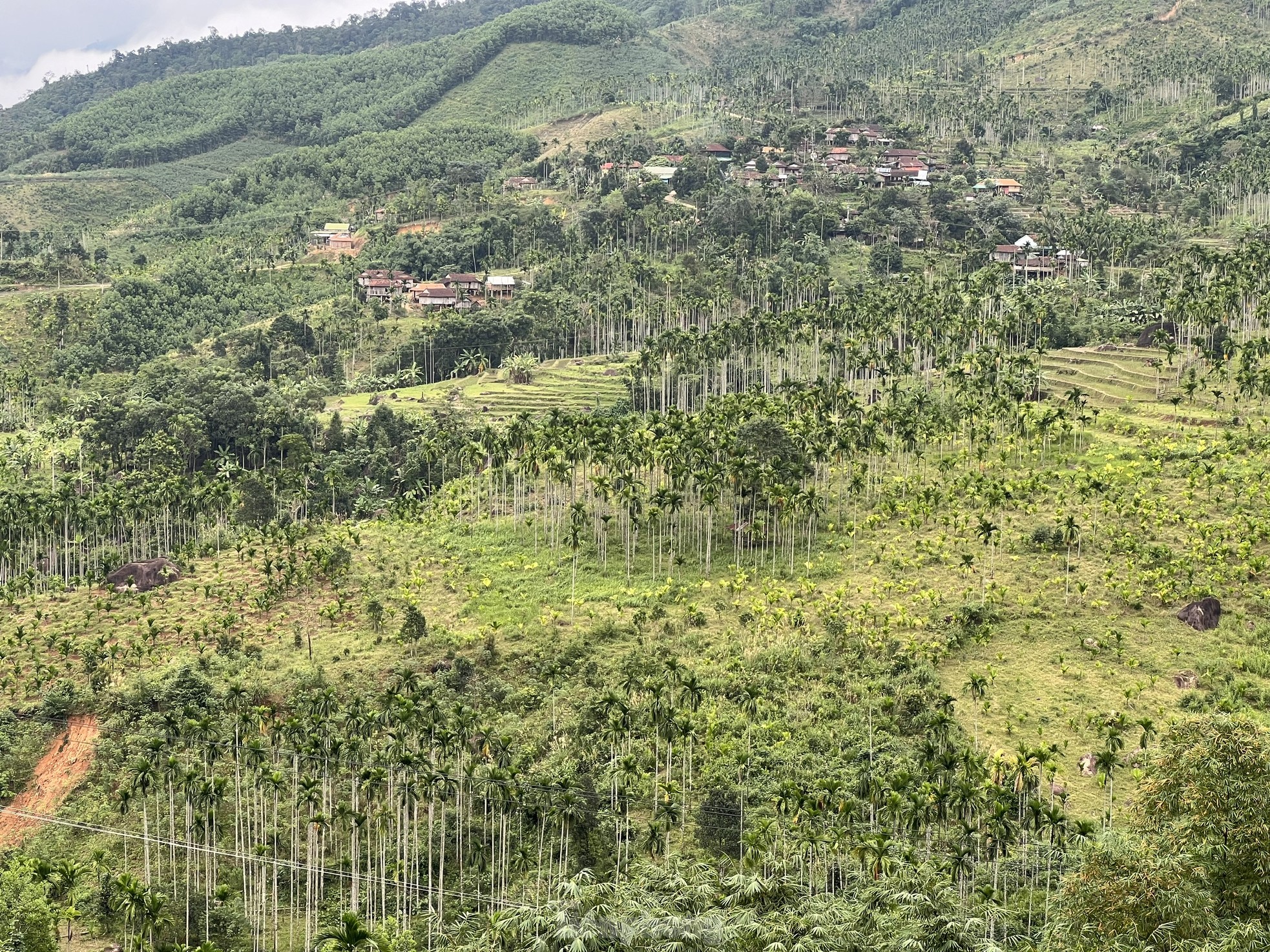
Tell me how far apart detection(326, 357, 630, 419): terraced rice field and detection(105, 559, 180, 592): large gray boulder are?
4728cm

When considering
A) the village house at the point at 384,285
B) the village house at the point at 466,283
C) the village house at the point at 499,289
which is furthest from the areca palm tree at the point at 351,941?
the village house at the point at 384,285

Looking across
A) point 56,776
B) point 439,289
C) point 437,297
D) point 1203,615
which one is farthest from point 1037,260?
point 56,776

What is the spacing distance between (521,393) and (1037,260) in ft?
250

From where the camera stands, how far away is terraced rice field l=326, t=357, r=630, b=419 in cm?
14500

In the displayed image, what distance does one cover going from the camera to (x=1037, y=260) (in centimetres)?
17500

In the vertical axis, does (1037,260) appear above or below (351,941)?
above

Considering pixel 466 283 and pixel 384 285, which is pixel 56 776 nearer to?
pixel 466 283

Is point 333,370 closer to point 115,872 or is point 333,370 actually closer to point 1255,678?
point 115,872

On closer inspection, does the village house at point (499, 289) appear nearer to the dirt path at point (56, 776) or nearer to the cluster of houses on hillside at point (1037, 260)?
the cluster of houses on hillside at point (1037, 260)

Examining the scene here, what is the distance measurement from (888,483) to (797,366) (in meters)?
37.6

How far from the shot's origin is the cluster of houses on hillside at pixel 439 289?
604ft

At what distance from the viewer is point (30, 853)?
71.8 metres

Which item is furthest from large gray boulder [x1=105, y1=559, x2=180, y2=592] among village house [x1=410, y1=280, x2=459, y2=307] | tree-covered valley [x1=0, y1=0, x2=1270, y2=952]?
village house [x1=410, y1=280, x2=459, y2=307]

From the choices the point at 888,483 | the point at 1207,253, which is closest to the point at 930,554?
the point at 888,483
